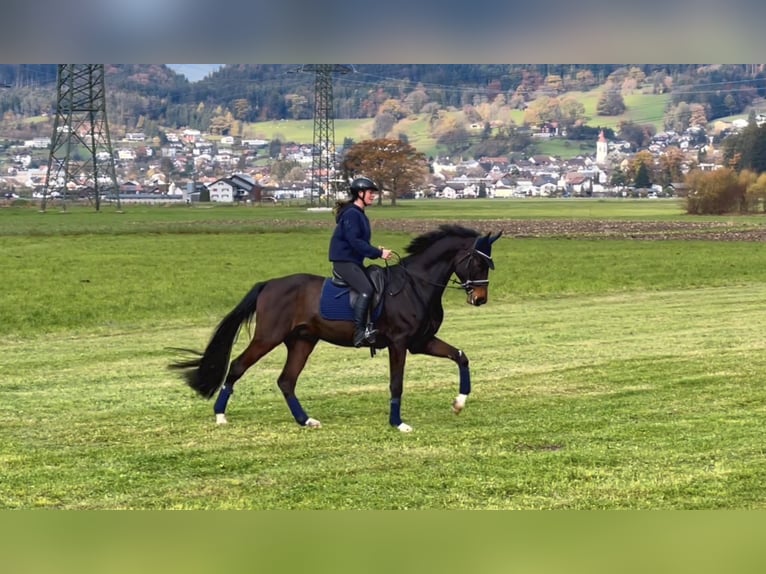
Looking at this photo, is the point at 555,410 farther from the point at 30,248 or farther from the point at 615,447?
the point at 30,248

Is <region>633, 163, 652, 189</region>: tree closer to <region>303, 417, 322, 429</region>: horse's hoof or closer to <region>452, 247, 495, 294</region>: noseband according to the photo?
<region>452, 247, 495, 294</region>: noseband

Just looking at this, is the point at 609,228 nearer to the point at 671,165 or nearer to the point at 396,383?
the point at 671,165

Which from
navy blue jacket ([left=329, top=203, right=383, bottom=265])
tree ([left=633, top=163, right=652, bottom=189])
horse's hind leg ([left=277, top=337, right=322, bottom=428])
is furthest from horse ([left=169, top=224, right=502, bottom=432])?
tree ([left=633, top=163, right=652, bottom=189])

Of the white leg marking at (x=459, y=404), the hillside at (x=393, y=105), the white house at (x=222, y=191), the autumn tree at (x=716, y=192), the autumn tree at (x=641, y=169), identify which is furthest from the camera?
the autumn tree at (x=641, y=169)

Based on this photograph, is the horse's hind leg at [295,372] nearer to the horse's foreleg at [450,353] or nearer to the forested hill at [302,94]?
the horse's foreleg at [450,353]

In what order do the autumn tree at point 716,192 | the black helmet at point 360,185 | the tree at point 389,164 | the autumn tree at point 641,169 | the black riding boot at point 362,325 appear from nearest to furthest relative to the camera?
the black helmet at point 360,185, the black riding boot at point 362,325, the tree at point 389,164, the autumn tree at point 716,192, the autumn tree at point 641,169

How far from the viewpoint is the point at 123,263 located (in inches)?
1235

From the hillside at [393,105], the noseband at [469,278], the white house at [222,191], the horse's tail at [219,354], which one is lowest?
the white house at [222,191]

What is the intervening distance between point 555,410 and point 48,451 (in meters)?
4.13

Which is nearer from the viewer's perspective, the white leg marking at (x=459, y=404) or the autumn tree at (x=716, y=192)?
the white leg marking at (x=459, y=404)

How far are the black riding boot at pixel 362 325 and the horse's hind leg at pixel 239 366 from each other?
0.61 meters

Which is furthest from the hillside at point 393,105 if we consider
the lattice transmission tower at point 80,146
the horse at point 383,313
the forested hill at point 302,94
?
the horse at point 383,313

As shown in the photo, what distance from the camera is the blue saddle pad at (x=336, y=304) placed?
8.08 m

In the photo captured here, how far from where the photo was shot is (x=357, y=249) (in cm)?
770
